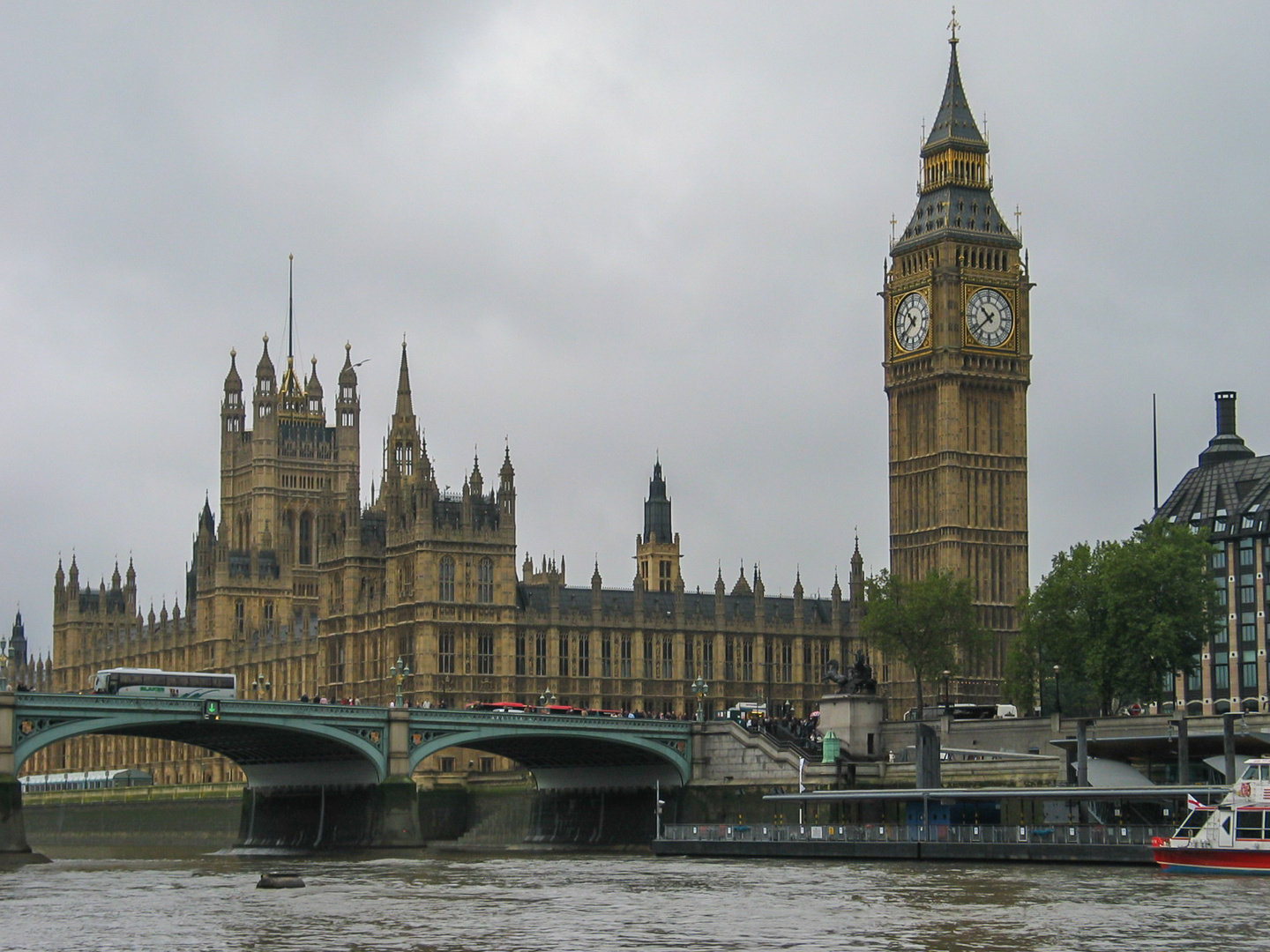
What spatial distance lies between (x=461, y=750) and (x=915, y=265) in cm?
4087

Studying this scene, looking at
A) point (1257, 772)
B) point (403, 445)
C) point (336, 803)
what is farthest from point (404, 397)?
point (1257, 772)

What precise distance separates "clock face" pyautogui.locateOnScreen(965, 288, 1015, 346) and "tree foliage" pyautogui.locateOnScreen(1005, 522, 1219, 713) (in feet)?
91.6

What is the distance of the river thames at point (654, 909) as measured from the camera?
188 ft

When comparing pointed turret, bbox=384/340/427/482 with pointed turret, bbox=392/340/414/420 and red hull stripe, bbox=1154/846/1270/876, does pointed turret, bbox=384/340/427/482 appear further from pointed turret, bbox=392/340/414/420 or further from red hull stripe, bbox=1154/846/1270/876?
red hull stripe, bbox=1154/846/1270/876

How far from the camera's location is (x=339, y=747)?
341 ft

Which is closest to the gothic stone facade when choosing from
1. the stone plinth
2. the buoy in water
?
the stone plinth

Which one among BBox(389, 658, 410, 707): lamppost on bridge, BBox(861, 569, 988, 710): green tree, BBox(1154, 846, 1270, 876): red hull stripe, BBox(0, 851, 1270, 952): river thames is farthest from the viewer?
BBox(861, 569, 988, 710): green tree

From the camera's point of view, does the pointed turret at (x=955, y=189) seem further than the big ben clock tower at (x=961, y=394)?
Yes

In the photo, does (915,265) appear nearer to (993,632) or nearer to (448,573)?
(993,632)

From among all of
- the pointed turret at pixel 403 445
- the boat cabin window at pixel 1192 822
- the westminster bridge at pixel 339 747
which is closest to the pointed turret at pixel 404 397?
the pointed turret at pixel 403 445

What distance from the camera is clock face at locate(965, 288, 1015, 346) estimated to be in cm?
14438

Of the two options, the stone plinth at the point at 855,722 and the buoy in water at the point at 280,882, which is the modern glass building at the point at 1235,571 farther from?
the buoy in water at the point at 280,882

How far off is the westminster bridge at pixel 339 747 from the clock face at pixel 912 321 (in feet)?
137

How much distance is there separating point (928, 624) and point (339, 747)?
1409 inches
